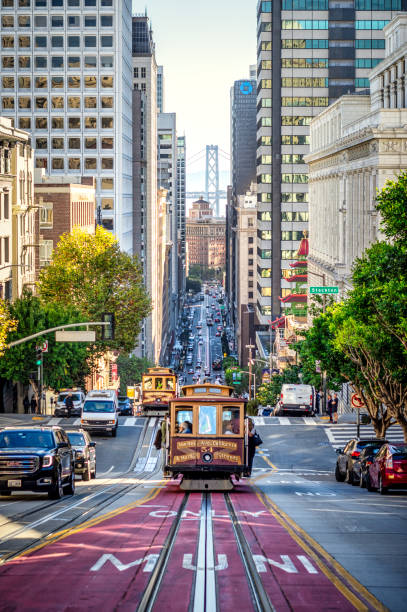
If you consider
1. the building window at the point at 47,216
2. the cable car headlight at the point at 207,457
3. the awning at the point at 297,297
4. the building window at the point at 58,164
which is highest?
the building window at the point at 58,164

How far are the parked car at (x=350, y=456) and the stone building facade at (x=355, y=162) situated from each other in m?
28.7

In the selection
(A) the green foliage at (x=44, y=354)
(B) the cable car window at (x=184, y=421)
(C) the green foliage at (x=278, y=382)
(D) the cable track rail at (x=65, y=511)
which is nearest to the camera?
(D) the cable track rail at (x=65, y=511)

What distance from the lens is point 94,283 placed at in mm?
80125

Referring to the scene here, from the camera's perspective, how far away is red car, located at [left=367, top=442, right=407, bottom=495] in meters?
28.6

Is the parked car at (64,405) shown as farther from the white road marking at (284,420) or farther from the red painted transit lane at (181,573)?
the red painted transit lane at (181,573)

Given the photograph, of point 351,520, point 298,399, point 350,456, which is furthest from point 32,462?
point 298,399

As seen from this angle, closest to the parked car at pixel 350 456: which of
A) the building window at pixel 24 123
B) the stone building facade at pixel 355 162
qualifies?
the stone building facade at pixel 355 162

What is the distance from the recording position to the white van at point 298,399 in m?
69.2

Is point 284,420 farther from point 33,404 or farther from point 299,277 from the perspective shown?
point 299,277

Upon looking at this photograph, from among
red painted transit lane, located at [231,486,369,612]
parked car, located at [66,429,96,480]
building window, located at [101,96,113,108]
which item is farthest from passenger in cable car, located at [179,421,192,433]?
building window, located at [101,96,113,108]

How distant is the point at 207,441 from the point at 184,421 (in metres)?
0.87

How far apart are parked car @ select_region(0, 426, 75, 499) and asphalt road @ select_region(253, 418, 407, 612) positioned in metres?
5.48

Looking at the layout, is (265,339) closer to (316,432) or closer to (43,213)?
(43,213)

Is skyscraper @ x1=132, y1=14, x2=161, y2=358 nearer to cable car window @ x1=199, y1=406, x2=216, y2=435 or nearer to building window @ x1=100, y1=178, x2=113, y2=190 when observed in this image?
building window @ x1=100, y1=178, x2=113, y2=190
